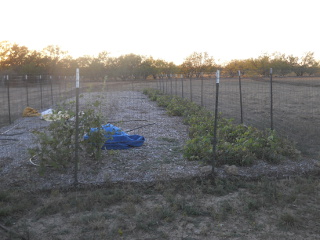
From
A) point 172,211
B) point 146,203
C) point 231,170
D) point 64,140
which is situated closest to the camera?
point 172,211

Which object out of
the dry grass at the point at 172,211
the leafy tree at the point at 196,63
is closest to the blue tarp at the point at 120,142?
the dry grass at the point at 172,211

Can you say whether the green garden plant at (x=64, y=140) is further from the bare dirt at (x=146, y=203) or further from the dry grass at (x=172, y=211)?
the dry grass at (x=172, y=211)

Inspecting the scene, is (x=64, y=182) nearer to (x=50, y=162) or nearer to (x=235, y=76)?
(x=50, y=162)

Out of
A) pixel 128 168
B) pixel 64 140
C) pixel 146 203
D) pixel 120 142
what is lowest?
pixel 146 203

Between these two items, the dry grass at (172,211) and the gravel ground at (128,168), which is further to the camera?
the gravel ground at (128,168)

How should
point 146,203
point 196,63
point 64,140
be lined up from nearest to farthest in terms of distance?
1. point 146,203
2. point 64,140
3. point 196,63

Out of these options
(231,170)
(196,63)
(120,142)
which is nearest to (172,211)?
(231,170)

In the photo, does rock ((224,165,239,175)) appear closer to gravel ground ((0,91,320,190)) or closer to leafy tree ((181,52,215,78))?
gravel ground ((0,91,320,190))

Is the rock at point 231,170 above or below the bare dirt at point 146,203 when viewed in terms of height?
above

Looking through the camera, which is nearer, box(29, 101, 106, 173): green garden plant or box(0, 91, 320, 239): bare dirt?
box(0, 91, 320, 239): bare dirt

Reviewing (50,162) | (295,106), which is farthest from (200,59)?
(50,162)

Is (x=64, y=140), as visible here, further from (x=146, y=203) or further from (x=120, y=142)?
(x=146, y=203)

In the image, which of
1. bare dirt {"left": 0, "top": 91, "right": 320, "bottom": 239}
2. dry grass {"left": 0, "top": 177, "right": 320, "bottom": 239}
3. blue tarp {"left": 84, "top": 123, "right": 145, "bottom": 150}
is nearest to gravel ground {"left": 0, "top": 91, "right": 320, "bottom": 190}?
bare dirt {"left": 0, "top": 91, "right": 320, "bottom": 239}

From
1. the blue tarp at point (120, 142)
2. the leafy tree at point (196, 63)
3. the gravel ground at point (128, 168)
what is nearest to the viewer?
the gravel ground at point (128, 168)
